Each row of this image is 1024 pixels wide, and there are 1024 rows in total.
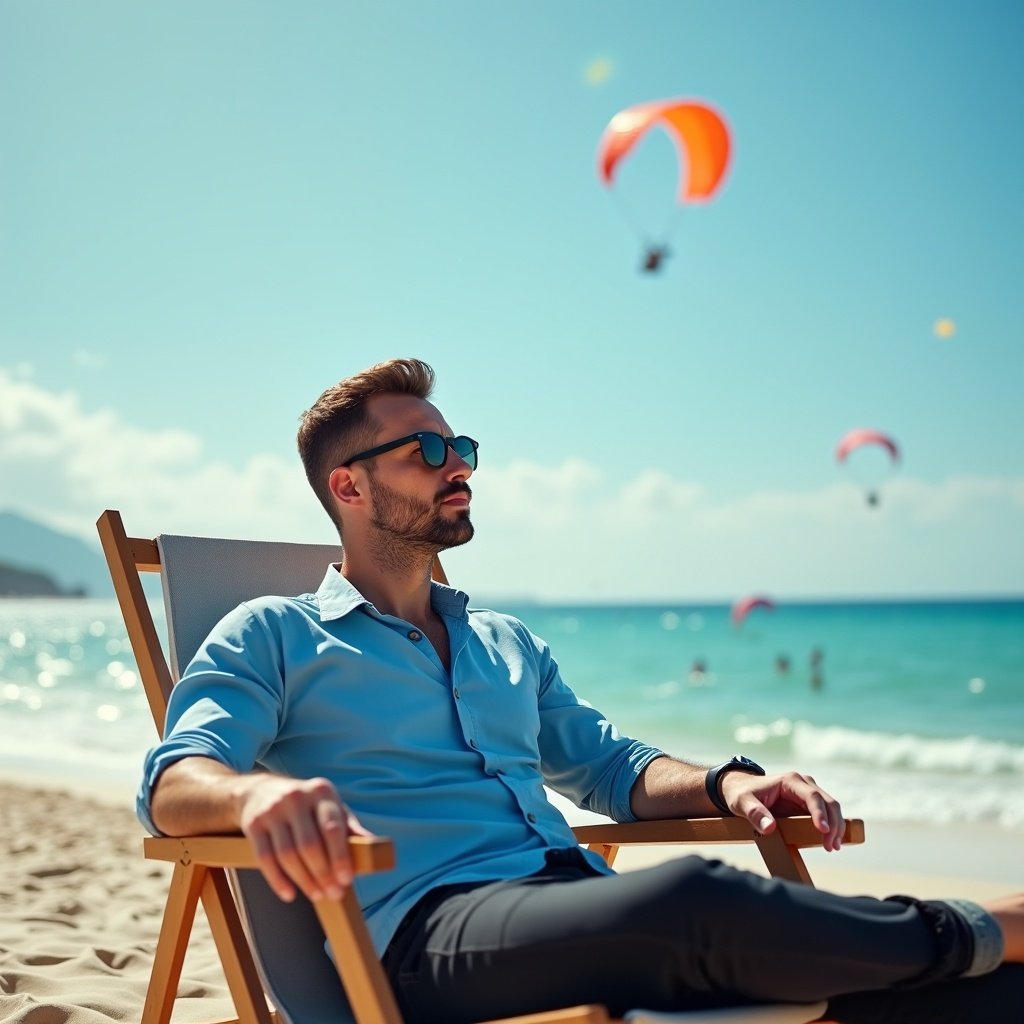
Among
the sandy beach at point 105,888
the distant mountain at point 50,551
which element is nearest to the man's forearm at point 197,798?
the sandy beach at point 105,888

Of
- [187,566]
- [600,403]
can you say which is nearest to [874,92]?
[600,403]

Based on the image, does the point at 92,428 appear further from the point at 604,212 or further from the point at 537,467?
the point at 604,212

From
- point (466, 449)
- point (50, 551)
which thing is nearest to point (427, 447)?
point (466, 449)

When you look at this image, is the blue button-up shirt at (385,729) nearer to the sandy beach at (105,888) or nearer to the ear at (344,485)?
the ear at (344,485)

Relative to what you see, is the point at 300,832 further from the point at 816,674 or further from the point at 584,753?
the point at 816,674

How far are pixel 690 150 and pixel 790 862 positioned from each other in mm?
9712

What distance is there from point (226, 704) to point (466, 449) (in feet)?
2.51

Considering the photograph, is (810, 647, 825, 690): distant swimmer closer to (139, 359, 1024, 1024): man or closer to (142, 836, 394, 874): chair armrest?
(139, 359, 1024, 1024): man

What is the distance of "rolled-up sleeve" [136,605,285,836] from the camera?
1.66 meters

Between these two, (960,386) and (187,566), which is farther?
(960,386)

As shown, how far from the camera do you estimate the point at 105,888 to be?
4395 mm

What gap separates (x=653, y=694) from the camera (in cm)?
2422

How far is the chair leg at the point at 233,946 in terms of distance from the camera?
1845mm

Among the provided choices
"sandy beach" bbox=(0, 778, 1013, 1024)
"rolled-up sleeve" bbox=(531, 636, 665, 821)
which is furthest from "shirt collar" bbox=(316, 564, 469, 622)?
"sandy beach" bbox=(0, 778, 1013, 1024)
